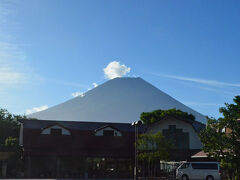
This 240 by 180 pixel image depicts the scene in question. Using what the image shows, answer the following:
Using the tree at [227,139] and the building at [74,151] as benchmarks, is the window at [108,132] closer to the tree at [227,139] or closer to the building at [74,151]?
the building at [74,151]

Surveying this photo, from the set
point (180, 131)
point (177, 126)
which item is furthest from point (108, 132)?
point (180, 131)

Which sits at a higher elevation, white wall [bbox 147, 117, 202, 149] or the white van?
white wall [bbox 147, 117, 202, 149]

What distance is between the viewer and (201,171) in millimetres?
29125

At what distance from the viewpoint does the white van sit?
2895 cm

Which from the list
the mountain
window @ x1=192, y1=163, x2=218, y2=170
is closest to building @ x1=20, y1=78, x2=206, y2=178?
window @ x1=192, y1=163, x2=218, y2=170

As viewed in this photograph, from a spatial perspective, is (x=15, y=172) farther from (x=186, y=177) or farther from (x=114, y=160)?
(x=186, y=177)

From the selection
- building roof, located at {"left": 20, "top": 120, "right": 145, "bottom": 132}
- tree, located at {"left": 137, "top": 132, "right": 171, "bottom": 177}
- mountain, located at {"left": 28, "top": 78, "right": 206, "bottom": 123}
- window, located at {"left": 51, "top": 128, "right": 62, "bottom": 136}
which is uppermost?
mountain, located at {"left": 28, "top": 78, "right": 206, "bottom": 123}

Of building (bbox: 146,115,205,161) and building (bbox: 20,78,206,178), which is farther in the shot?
building (bbox: 146,115,205,161)

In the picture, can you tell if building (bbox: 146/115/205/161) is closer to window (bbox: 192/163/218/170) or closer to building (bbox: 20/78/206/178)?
building (bbox: 20/78/206/178)

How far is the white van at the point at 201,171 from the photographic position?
2895 cm

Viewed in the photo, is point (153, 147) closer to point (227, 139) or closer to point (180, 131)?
point (180, 131)

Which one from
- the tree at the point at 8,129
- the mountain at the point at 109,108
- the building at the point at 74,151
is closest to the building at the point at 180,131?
the building at the point at 74,151

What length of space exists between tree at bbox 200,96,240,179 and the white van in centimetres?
993

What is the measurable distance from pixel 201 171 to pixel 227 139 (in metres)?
11.6
